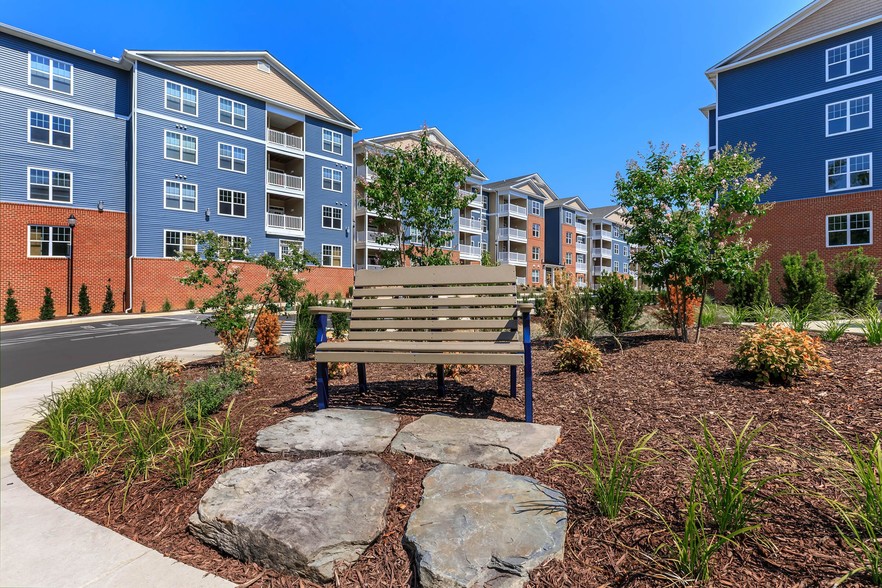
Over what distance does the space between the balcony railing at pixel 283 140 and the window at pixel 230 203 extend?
3.87m

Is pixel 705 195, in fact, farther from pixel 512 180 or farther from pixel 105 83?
pixel 512 180

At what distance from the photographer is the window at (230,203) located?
2402 centimetres

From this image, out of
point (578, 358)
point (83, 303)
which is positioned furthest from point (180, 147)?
point (578, 358)

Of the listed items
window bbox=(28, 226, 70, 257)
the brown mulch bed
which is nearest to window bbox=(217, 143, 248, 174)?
window bbox=(28, 226, 70, 257)

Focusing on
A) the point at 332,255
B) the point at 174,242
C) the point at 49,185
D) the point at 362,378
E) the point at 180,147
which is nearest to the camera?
the point at 362,378

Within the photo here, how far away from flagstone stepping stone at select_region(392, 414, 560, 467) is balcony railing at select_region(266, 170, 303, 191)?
26056 mm

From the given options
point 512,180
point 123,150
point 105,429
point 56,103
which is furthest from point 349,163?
point 105,429

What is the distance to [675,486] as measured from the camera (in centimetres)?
225

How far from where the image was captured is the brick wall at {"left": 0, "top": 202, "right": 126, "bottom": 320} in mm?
18328

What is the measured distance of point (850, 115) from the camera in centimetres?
1927

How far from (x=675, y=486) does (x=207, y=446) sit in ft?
8.97

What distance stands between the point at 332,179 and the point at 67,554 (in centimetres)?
2886

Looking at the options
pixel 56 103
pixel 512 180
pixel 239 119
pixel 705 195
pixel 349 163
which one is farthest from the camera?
pixel 512 180

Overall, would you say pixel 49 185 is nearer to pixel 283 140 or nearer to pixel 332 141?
pixel 283 140
